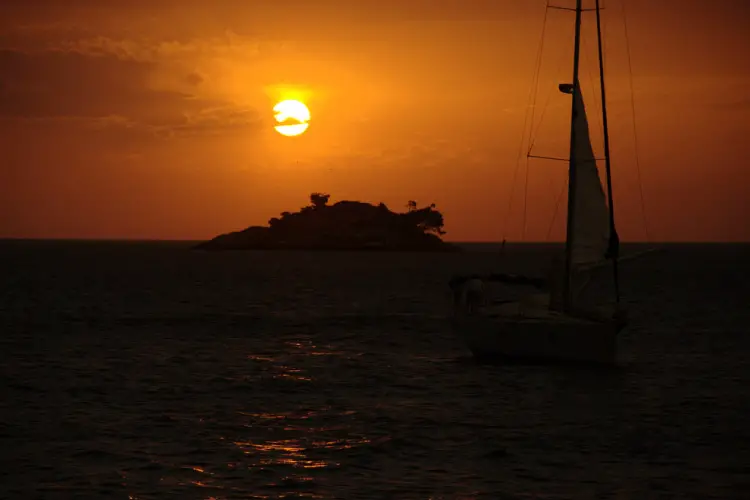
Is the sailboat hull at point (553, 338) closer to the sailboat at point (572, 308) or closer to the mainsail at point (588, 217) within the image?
the sailboat at point (572, 308)

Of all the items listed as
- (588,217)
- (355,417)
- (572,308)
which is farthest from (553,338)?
(355,417)

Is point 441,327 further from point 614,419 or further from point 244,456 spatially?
point 244,456

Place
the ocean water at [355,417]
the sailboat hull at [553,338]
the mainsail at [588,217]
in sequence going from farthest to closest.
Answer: the mainsail at [588,217], the sailboat hull at [553,338], the ocean water at [355,417]

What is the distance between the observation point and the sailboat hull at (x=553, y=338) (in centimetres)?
4478

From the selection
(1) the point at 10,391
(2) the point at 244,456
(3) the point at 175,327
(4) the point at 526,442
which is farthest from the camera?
(3) the point at 175,327

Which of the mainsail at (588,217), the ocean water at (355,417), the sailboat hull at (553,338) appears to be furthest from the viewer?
the mainsail at (588,217)

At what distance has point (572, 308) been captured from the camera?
46250 millimetres

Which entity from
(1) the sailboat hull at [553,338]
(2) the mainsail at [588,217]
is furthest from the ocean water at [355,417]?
(2) the mainsail at [588,217]

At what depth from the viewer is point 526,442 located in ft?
→ 101

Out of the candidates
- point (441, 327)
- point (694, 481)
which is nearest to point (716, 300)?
point (441, 327)

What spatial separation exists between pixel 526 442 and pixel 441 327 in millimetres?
43845

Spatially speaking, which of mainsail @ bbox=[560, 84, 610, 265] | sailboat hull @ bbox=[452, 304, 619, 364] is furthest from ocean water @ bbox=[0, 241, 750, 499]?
mainsail @ bbox=[560, 84, 610, 265]

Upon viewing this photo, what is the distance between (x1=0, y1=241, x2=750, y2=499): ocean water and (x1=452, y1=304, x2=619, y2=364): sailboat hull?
0.86 m

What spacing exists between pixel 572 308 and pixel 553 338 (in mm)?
2177
